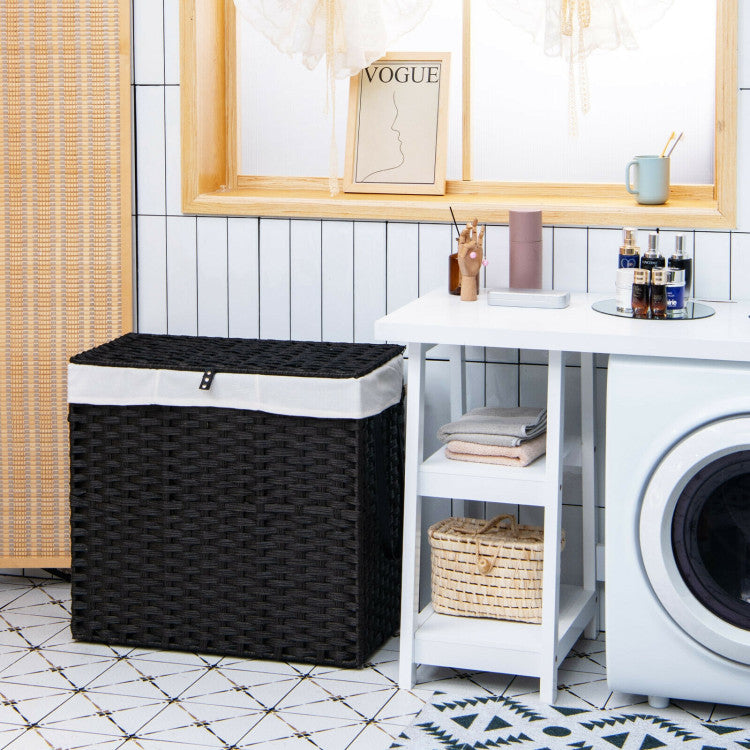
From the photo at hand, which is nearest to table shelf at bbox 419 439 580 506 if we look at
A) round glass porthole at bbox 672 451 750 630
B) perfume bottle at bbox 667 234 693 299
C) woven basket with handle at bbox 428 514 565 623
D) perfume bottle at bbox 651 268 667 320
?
woven basket with handle at bbox 428 514 565 623

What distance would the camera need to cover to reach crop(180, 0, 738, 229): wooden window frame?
2602 mm

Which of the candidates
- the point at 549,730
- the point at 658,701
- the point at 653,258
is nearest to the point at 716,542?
the point at 658,701

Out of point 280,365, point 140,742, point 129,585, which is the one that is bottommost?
point 140,742

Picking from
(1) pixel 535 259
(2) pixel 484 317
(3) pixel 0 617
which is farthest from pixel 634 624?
(3) pixel 0 617

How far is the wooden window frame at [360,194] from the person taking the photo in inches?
102

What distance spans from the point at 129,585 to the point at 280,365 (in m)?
0.60

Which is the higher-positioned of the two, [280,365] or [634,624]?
[280,365]

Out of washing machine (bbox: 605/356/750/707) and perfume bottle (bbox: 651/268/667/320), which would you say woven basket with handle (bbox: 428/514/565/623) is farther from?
perfume bottle (bbox: 651/268/667/320)

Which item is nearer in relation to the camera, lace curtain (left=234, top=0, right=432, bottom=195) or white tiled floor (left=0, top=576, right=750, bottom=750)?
white tiled floor (left=0, top=576, right=750, bottom=750)

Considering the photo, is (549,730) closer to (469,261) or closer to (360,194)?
(469,261)

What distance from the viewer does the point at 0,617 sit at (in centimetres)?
287

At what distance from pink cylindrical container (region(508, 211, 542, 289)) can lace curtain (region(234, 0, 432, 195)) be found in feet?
1.82

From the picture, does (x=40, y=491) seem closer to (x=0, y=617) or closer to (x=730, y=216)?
(x=0, y=617)

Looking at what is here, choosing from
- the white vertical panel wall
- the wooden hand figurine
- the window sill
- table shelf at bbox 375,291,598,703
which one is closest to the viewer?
table shelf at bbox 375,291,598,703
